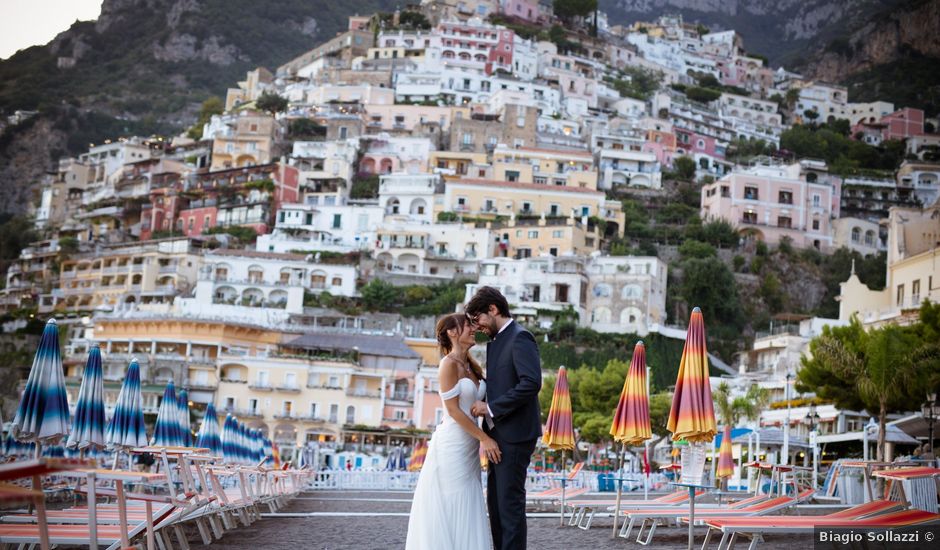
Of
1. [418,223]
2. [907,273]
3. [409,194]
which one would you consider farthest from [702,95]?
[907,273]

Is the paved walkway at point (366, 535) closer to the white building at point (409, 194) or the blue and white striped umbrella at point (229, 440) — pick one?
the blue and white striped umbrella at point (229, 440)

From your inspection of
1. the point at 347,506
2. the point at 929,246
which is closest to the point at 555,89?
the point at 929,246

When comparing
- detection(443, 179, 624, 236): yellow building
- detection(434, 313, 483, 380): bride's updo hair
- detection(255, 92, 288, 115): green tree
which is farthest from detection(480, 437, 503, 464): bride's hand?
detection(255, 92, 288, 115): green tree

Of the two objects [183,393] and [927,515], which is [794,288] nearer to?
[183,393]

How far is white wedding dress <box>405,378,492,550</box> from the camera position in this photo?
8.39 meters

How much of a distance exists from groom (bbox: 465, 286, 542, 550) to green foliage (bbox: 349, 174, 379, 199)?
8076cm

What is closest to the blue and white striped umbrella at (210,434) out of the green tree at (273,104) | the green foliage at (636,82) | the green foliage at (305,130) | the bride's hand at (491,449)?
the bride's hand at (491,449)

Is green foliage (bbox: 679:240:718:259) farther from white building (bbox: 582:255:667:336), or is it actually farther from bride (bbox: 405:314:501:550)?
bride (bbox: 405:314:501:550)

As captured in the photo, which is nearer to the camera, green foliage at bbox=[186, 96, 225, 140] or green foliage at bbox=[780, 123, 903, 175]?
green foliage at bbox=[780, 123, 903, 175]

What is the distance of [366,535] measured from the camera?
14750 millimetres

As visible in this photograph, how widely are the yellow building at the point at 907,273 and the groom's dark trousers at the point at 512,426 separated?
40788mm

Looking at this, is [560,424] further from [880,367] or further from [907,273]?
[907,273]

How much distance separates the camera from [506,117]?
98750 millimetres

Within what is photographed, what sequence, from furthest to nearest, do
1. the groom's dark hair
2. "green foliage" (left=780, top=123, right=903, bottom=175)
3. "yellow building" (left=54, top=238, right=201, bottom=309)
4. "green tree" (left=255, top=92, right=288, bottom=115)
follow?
"green foliage" (left=780, top=123, right=903, bottom=175)
"green tree" (left=255, top=92, right=288, bottom=115)
"yellow building" (left=54, top=238, right=201, bottom=309)
the groom's dark hair
